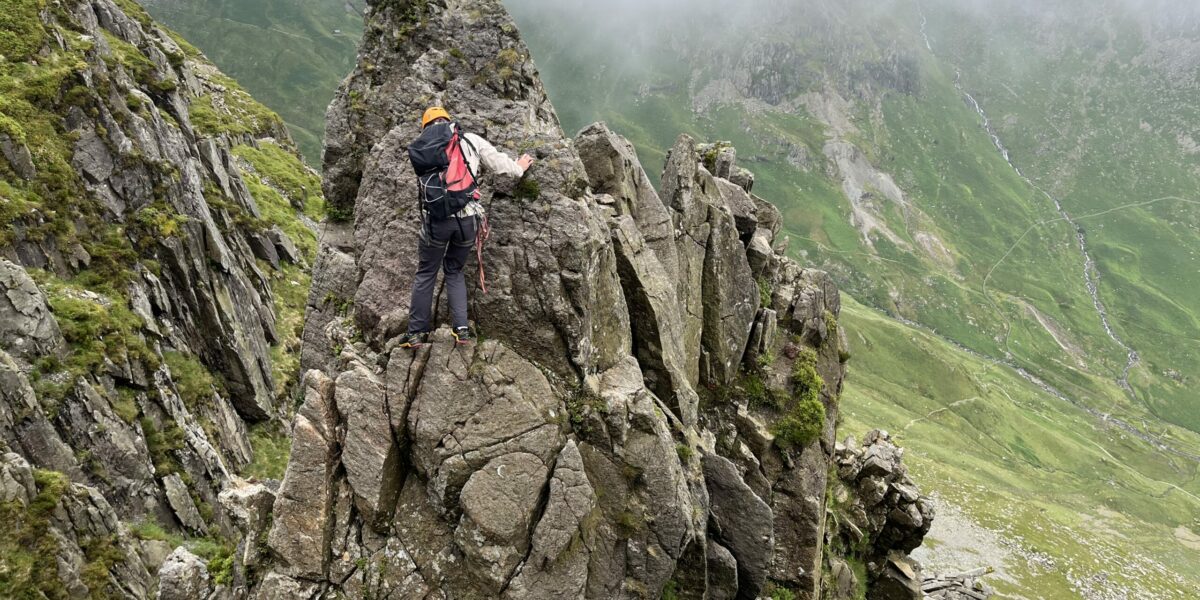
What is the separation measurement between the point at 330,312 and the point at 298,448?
536 cm

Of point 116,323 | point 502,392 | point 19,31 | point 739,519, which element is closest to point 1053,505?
point 739,519

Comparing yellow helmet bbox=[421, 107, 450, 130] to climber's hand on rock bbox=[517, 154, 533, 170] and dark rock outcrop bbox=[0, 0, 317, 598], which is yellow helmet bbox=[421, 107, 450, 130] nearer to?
climber's hand on rock bbox=[517, 154, 533, 170]

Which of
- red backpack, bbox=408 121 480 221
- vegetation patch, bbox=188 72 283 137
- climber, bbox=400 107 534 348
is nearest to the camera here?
Result: red backpack, bbox=408 121 480 221

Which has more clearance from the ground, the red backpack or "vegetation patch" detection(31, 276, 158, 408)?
the red backpack

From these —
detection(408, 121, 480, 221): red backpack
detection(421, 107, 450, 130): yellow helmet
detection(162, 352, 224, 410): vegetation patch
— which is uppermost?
detection(421, 107, 450, 130): yellow helmet

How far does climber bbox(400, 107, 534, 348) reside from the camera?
49.6 ft

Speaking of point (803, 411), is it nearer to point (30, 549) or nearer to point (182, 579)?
point (182, 579)

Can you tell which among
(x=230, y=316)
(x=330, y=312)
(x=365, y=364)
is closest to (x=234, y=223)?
(x=230, y=316)

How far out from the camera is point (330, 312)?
1927 centimetres

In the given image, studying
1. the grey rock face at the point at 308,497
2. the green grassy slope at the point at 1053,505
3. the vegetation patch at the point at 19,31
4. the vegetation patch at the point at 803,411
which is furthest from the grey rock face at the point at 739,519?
the green grassy slope at the point at 1053,505

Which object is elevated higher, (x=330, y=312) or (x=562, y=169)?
(x=562, y=169)

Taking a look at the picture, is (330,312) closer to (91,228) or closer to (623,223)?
(623,223)

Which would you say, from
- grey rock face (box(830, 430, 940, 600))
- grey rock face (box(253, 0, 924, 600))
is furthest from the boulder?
grey rock face (box(830, 430, 940, 600))

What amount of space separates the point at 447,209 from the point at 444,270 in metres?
1.76
